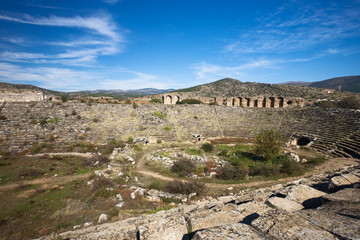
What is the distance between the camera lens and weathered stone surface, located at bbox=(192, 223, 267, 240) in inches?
102

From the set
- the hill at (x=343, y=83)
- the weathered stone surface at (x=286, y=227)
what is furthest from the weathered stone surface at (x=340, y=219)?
the hill at (x=343, y=83)

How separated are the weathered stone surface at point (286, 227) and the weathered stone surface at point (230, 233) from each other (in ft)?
0.82

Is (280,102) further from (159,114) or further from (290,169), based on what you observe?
(290,169)

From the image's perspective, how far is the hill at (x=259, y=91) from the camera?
60409 mm

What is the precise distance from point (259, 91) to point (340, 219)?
7325 cm

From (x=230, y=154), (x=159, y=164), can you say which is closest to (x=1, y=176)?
(x=159, y=164)

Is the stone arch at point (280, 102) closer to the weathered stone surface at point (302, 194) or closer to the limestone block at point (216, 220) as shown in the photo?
the weathered stone surface at point (302, 194)

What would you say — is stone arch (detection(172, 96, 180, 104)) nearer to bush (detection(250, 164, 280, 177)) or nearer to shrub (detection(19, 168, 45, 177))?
bush (detection(250, 164, 280, 177))

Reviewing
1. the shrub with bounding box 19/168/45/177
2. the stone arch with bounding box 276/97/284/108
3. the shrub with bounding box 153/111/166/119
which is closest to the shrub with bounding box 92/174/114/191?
the shrub with bounding box 19/168/45/177

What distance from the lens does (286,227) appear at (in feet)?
9.11

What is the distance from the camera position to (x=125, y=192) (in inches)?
380

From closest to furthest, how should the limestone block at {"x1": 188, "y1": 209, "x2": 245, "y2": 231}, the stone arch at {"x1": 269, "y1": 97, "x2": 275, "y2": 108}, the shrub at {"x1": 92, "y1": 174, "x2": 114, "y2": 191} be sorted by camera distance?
the limestone block at {"x1": 188, "y1": 209, "x2": 245, "y2": 231} < the shrub at {"x1": 92, "y1": 174, "x2": 114, "y2": 191} < the stone arch at {"x1": 269, "y1": 97, "x2": 275, "y2": 108}

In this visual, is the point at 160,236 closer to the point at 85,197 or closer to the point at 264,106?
the point at 85,197

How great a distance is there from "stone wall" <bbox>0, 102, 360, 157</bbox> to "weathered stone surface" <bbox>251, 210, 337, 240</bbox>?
19242 millimetres
